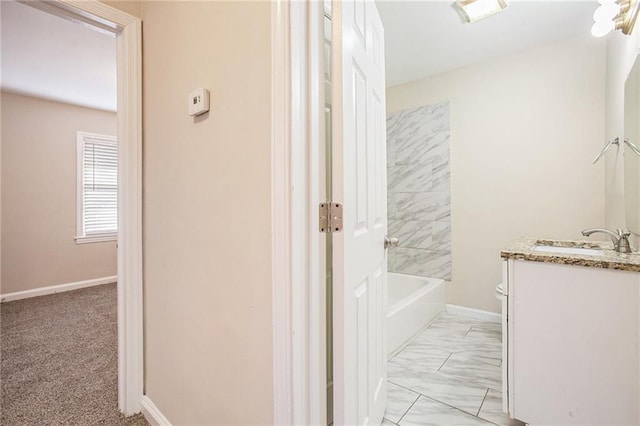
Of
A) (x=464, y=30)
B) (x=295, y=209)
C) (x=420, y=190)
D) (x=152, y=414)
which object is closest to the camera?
(x=295, y=209)

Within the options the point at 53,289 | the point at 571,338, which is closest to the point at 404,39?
the point at 571,338

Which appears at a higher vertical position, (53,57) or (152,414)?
(53,57)

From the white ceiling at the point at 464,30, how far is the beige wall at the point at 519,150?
16cm

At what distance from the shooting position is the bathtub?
7.15ft

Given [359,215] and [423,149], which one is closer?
[359,215]

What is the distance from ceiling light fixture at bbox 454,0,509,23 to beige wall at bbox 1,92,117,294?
4448mm

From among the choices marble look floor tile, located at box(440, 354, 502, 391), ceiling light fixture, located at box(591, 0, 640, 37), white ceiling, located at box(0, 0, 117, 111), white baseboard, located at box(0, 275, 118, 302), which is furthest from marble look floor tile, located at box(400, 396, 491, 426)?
white baseboard, located at box(0, 275, 118, 302)

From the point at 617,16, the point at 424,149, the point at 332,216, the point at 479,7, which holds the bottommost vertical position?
the point at 332,216

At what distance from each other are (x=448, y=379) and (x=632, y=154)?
1.56 meters

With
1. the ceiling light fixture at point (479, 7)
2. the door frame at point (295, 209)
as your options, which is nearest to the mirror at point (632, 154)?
the ceiling light fixture at point (479, 7)

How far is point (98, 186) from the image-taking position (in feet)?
13.6

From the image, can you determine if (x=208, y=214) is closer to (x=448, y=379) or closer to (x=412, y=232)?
(x=448, y=379)

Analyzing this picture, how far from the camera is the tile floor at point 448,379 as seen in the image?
154 centimetres

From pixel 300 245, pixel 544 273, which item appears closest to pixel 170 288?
pixel 300 245
